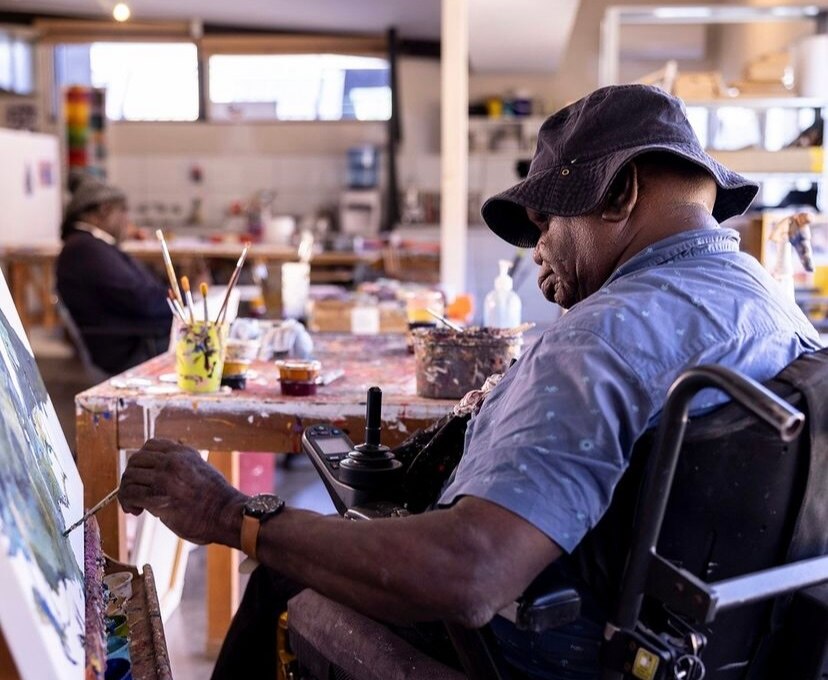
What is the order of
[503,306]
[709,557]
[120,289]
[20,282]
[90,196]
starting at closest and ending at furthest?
1. [709,557]
2. [503,306]
3. [120,289]
4. [90,196]
5. [20,282]

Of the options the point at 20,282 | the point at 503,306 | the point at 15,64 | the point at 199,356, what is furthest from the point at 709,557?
the point at 15,64

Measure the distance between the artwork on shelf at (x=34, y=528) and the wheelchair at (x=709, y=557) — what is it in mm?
489

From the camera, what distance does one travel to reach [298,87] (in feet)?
33.4

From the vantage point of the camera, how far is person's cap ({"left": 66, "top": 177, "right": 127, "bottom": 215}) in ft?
15.8

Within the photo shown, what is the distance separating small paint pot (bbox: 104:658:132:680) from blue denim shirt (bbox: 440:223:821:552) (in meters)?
0.49

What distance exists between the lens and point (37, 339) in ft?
18.9

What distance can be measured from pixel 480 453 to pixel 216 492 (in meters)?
0.36

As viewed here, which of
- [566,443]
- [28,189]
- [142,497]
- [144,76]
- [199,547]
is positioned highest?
[144,76]

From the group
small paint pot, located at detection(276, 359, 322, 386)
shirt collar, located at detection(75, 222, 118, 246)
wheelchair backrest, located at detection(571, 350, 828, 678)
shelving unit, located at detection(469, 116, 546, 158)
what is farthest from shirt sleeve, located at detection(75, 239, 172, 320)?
shelving unit, located at detection(469, 116, 546, 158)

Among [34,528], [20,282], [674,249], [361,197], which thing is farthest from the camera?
[361,197]

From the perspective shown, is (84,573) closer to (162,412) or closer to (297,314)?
(162,412)

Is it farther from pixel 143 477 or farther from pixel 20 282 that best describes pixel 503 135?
pixel 143 477

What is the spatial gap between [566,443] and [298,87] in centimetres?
958

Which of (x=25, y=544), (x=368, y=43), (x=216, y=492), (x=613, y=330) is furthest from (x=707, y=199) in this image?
(x=368, y=43)
